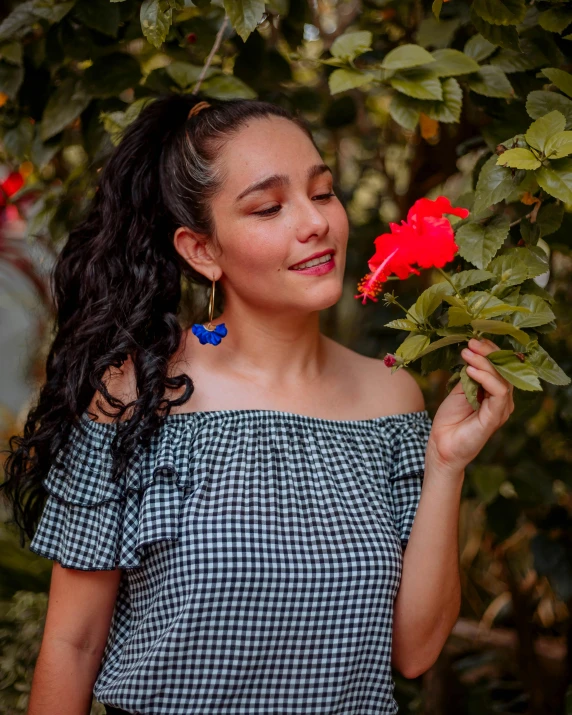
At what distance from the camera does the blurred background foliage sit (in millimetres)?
1316

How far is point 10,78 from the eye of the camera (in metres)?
1.65

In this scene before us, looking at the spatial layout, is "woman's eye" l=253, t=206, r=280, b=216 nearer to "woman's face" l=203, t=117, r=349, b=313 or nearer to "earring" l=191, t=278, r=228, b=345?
"woman's face" l=203, t=117, r=349, b=313

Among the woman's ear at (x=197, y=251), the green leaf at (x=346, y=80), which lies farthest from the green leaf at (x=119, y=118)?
the green leaf at (x=346, y=80)

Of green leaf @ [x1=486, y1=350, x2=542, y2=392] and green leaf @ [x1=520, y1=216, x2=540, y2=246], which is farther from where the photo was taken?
green leaf @ [x1=520, y1=216, x2=540, y2=246]

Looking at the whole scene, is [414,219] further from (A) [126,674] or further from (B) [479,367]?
(A) [126,674]

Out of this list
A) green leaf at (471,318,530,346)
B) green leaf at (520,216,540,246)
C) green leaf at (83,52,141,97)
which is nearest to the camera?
green leaf at (471,318,530,346)

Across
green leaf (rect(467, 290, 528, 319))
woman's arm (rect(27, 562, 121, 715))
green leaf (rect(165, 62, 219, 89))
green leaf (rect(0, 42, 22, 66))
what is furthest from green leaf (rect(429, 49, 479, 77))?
woman's arm (rect(27, 562, 121, 715))

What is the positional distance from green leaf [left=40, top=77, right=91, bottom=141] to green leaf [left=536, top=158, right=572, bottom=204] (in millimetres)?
996

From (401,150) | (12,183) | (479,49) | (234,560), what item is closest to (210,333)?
(234,560)

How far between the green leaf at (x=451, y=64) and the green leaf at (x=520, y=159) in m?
0.39

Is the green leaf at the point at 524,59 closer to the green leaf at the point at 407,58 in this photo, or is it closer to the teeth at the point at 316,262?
the green leaf at the point at 407,58

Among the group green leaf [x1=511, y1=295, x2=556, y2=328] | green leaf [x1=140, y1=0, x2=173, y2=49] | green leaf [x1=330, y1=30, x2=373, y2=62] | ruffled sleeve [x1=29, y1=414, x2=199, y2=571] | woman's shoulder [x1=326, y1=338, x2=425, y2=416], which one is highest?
green leaf [x1=140, y1=0, x2=173, y2=49]

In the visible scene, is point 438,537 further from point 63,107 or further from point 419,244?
point 63,107

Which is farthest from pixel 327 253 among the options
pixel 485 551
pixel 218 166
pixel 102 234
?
pixel 485 551
